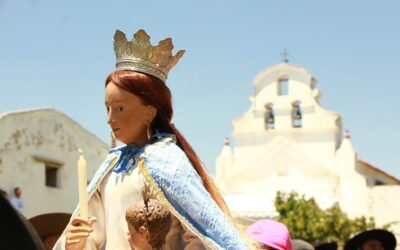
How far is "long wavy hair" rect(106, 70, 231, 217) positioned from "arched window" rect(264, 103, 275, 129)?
115 ft

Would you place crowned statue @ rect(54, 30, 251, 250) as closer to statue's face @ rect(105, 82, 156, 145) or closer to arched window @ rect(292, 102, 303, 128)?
statue's face @ rect(105, 82, 156, 145)

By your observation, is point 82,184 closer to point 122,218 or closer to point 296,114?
point 122,218

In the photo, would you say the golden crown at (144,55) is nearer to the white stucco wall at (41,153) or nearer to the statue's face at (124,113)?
the statue's face at (124,113)

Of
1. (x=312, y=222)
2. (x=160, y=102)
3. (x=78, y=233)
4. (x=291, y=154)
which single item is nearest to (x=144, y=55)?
(x=160, y=102)

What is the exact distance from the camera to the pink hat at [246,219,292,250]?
4180 millimetres

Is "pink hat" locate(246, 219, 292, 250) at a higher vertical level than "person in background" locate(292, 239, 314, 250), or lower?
higher

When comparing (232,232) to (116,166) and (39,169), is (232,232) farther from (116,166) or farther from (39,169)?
(39,169)

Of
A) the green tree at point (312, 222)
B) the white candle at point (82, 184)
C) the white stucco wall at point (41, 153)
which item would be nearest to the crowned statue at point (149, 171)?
the white candle at point (82, 184)

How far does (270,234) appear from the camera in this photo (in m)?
4.25

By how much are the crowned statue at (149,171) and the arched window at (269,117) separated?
35109 mm

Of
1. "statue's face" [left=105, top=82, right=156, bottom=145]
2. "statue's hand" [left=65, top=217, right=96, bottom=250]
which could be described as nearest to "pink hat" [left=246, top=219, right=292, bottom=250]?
"statue's face" [left=105, top=82, right=156, bottom=145]

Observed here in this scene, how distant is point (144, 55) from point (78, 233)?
31.2 inches

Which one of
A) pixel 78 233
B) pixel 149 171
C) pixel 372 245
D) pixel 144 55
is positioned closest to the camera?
pixel 78 233

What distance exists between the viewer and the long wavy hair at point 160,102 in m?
3.11
